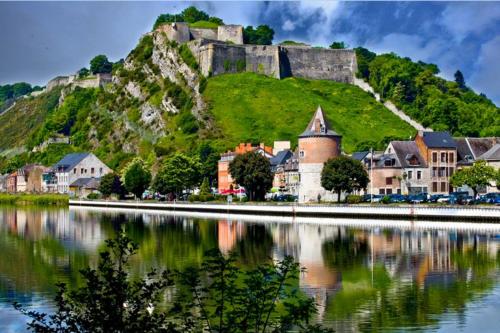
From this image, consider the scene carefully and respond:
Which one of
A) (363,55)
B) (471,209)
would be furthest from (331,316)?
(363,55)

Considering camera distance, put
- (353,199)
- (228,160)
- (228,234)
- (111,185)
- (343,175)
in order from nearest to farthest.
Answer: (228,234)
(343,175)
(353,199)
(228,160)
(111,185)

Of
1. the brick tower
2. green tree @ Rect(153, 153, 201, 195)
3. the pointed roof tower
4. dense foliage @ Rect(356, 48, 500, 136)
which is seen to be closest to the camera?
the brick tower

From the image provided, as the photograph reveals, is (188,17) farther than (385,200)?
Yes

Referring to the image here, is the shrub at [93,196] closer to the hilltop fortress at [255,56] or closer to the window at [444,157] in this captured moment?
the hilltop fortress at [255,56]

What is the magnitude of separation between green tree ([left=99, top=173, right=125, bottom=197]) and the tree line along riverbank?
27.4ft

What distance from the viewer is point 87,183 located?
4801 inches

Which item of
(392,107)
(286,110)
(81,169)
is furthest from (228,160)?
(392,107)

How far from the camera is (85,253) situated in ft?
139

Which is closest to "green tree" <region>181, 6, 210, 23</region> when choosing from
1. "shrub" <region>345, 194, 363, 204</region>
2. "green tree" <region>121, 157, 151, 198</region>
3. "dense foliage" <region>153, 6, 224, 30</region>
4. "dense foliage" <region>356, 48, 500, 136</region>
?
"dense foliage" <region>153, 6, 224, 30</region>

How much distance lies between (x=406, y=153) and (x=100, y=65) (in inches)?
4340

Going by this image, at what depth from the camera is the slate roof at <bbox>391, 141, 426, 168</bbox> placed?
80.5m

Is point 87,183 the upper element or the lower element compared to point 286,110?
lower

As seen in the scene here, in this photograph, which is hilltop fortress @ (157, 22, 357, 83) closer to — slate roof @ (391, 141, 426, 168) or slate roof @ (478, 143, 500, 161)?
slate roof @ (391, 141, 426, 168)

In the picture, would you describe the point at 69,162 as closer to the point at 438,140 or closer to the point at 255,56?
the point at 255,56
